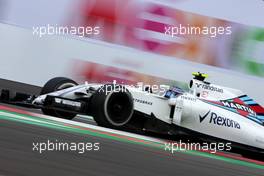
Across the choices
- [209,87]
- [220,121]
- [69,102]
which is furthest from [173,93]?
[69,102]

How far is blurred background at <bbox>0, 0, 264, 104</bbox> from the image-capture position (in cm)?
986

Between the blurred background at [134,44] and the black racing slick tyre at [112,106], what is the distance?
9.22ft

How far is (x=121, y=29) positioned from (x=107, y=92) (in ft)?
11.1

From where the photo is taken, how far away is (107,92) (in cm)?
710

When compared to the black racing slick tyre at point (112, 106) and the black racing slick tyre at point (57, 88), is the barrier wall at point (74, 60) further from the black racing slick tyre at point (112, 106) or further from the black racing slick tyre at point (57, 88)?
the black racing slick tyre at point (112, 106)

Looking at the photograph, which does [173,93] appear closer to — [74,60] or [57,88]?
[57,88]

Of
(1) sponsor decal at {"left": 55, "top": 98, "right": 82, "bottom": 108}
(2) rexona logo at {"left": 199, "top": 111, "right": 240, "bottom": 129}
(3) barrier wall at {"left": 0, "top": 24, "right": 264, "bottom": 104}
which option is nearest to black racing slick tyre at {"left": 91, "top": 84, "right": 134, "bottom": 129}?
(1) sponsor decal at {"left": 55, "top": 98, "right": 82, "bottom": 108}

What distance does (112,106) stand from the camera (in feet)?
23.7

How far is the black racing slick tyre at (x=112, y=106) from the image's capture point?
7.09 m

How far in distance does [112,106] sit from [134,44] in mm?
3166

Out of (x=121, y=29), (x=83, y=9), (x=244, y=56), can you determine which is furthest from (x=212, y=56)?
(x=83, y=9)

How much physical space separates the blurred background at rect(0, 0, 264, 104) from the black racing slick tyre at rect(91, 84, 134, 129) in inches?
111

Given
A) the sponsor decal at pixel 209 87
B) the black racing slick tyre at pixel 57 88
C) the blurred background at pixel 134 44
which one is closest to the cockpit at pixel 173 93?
the sponsor decal at pixel 209 87

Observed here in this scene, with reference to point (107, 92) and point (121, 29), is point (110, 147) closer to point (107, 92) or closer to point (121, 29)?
point (107, 92)
